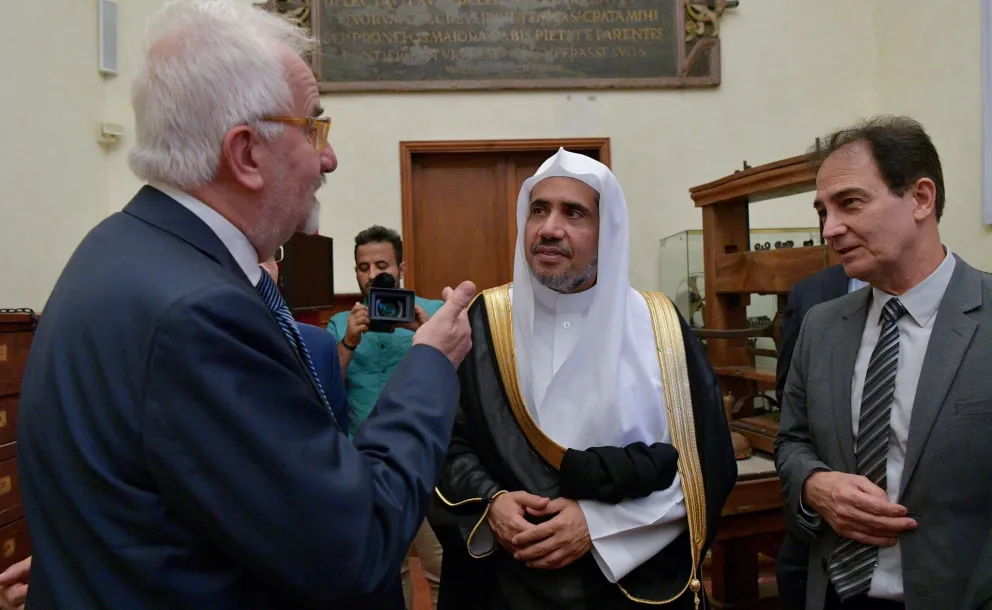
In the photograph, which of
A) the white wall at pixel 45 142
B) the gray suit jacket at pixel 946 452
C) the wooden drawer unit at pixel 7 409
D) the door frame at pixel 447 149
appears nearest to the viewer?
the gray suit jacket at pixel 946 452

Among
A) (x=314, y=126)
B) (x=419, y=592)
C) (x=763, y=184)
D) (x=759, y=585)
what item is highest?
(x=763, y=184)

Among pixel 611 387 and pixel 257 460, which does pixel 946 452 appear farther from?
pixel 257 460

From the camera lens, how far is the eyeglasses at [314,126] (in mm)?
1143

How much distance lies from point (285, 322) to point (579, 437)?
1082 millimetres

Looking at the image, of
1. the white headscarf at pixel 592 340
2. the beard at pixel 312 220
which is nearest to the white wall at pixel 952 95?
the white headscarf at pixel 592 340

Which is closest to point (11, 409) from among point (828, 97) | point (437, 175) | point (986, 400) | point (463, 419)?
point (463, 419)

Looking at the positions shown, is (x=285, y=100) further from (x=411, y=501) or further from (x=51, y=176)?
(x=51, y=176)

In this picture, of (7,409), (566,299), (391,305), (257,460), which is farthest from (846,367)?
(7,409)

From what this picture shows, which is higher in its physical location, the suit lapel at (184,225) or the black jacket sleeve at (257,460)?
the suit lapel at (184,225)

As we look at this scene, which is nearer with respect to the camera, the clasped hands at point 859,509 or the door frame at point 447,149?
the clasped hands at point 859,509

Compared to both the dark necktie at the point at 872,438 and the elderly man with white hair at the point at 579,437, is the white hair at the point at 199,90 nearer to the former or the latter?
the elderly man with white hair at the point at 579,437

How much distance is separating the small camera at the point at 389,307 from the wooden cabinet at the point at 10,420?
2967 millimetres

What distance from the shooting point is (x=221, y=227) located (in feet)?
3.59

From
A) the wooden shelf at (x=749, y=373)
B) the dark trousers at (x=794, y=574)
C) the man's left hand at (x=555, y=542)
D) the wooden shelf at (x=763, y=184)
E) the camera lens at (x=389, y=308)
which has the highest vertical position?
the wooden shelf at (x=763, y=184)
